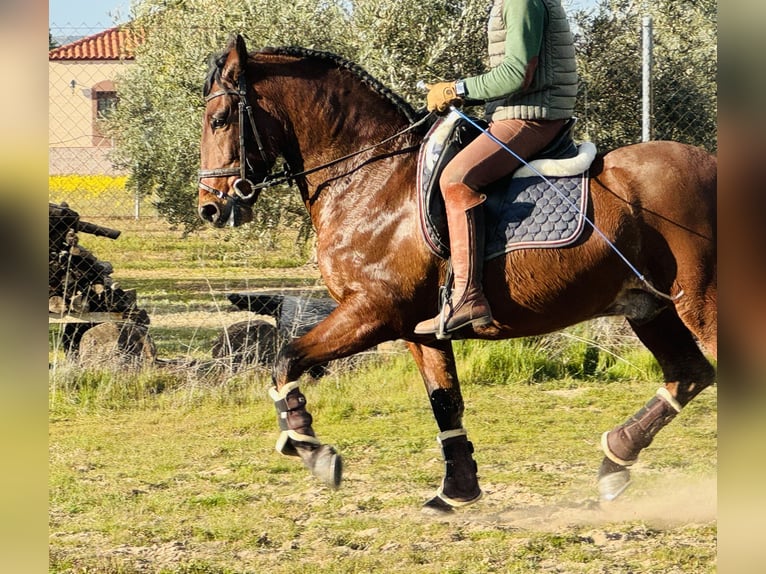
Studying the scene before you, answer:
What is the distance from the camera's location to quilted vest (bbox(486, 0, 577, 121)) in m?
5.01

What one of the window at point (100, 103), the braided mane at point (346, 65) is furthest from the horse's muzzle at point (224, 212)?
the window at point (100, 103)

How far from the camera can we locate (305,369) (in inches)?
201

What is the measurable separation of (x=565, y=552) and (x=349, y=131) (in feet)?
7.70

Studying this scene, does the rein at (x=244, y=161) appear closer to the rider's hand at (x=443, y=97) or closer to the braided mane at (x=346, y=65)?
the braided mane at (x=346, y=65)

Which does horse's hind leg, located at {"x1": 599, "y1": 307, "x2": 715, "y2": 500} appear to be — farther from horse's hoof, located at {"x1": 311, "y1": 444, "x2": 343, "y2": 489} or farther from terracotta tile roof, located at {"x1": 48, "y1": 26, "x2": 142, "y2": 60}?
terracotta tile roof, located at {"x1": 48, "y1": 26, "x2": 142, "y2": 60}

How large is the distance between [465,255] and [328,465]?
1189 millimetres

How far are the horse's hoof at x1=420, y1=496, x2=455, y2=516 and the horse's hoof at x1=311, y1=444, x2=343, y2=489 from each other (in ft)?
2.54

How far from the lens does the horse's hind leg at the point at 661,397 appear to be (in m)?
5.54

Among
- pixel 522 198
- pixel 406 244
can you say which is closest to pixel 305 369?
pixel 406 244

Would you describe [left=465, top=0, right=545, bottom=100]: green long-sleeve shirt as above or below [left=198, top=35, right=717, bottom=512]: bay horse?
above

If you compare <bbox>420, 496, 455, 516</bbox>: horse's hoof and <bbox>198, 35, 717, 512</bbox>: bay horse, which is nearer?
<bbox>198, 35, 717, 512</bbox>: bay horse

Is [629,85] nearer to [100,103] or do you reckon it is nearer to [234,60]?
[234,60]

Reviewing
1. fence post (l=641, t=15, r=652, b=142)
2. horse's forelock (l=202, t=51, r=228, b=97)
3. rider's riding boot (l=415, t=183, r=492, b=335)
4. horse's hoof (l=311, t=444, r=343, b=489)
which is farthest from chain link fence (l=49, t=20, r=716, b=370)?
rider's riding boot (l=415, t=183, r=492, b=335)
